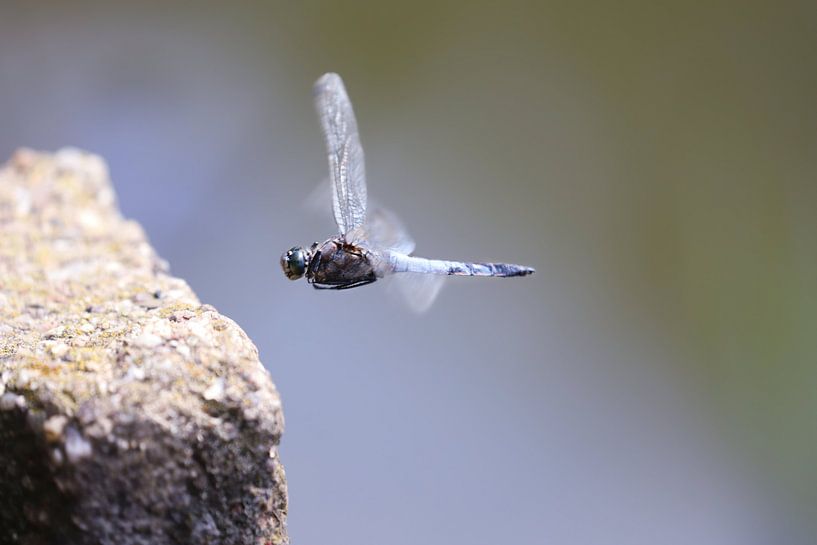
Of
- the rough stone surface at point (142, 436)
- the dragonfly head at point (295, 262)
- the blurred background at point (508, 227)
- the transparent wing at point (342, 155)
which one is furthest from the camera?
the blurred background at point (508, 227)

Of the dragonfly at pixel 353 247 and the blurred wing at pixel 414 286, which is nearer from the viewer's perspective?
the dragonfly at pixel 353 247

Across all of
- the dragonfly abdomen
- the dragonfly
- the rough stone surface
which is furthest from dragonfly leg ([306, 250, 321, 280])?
the rough stone surface

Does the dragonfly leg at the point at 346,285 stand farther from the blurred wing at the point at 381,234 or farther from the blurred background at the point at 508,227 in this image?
the blurred background at the point at 508,227

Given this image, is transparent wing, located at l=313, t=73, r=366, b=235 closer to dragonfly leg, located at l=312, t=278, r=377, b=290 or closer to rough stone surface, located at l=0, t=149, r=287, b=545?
dragonfly leg, located at l=312, t=278, r=377, b=290

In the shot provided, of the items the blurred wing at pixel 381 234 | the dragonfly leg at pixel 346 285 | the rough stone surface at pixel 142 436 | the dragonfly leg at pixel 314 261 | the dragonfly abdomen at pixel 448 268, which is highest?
the blurred wing at pixel 381 234

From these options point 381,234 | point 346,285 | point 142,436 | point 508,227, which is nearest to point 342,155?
point 381,234

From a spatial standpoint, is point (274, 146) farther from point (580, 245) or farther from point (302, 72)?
point (580, 245)

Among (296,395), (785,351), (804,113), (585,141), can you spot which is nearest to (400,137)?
(585,141)

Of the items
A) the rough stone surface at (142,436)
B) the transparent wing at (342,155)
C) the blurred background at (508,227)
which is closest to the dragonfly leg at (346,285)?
the transparent wing at (342,155)
